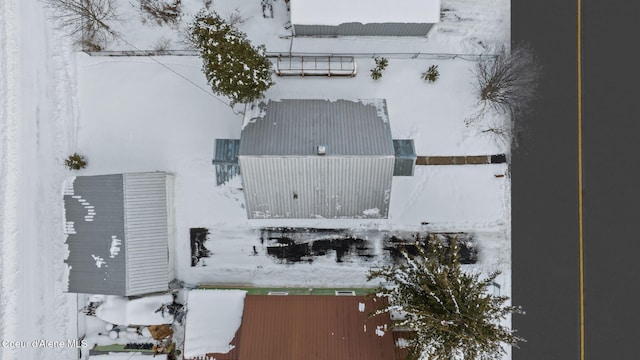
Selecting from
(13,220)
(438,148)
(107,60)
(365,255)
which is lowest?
Result: (365,255)

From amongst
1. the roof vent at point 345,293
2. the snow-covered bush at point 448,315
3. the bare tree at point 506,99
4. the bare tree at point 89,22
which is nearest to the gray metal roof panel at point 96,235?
the bare tree at point 89,22

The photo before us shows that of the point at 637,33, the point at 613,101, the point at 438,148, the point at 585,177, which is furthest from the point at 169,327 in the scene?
the point at 637,33

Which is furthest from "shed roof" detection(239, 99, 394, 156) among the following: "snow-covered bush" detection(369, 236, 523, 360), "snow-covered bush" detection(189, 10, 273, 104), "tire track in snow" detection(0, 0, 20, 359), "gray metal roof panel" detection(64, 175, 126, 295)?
"tire track in snow" detection(0, 0, 20, 359)

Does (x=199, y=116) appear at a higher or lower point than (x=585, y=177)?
higher

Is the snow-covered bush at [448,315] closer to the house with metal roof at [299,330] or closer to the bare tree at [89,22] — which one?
the house with metal roof at [299,330]

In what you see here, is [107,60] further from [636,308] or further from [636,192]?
[636,308]

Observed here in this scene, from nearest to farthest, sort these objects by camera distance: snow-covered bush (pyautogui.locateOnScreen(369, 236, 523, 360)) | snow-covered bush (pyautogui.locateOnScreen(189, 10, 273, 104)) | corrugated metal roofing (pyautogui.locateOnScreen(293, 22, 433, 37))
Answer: snow-covered bush (pyautogui.locateOnScreen(369, 236, 523, 360))
snow-covered bush (pyautogui.locateOnScreen(189, 10, 273, 104))
corrugated metal roofing (pyautogui.locateOnScreen(293, 22, 433, 37))

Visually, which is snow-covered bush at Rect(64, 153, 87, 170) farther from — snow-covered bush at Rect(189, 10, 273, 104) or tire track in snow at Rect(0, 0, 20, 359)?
snow-covered bush at Rect(189, 10, 273, 104)
